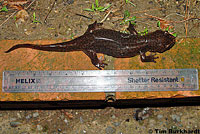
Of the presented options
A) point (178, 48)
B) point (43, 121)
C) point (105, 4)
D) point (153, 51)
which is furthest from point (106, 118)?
point (105, 4)

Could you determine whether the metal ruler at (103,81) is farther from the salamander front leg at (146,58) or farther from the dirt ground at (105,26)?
the dirt ground at (105,26)

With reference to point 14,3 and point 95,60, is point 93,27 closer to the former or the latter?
point 95,60

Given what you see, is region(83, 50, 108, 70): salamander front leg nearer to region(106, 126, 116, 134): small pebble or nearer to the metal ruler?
the metal ruler

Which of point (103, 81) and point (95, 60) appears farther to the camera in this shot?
point (95, 60)

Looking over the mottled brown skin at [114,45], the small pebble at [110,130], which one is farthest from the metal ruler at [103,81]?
the small pebble at [110,130]

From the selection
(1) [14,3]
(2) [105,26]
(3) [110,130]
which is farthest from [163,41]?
(1) [14,3]

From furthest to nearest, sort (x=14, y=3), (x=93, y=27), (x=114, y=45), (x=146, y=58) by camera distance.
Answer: (x=14, y=3) → (x=93, y=27) → (x=146, y=58) → (x=114, y=45)

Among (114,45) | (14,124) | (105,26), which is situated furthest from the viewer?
(105,26)
